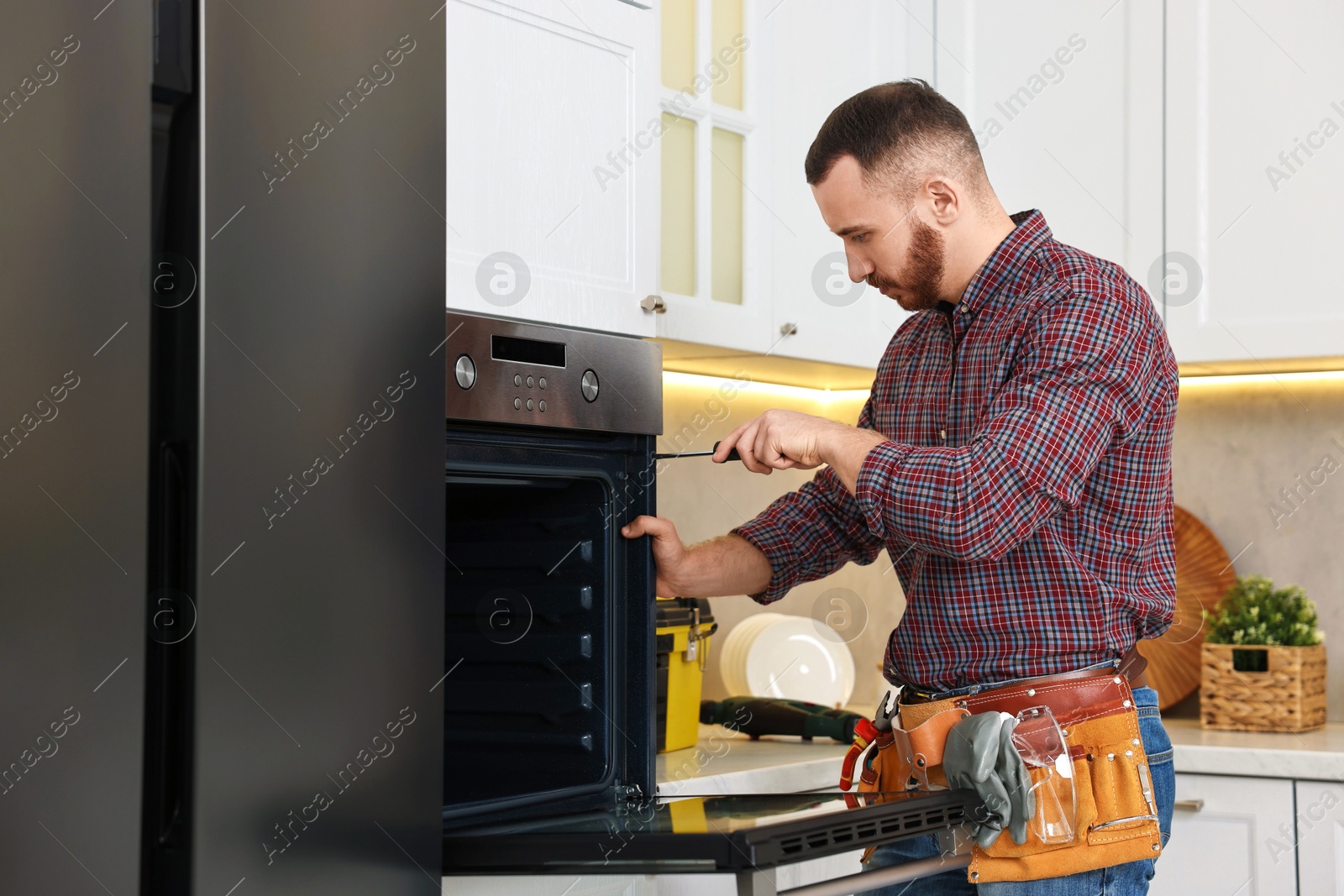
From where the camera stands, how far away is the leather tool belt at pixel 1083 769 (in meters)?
1.24

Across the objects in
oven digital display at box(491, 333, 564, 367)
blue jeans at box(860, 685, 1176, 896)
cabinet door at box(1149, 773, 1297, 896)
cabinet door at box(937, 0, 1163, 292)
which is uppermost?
cabinet door at box(937, 0, 1163, 292)

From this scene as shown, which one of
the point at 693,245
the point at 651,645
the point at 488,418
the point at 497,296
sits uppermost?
the point at 693,245

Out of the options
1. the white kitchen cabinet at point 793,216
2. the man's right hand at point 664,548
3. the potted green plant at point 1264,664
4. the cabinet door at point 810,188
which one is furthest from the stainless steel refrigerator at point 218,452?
the potted green plant at point 1264,664

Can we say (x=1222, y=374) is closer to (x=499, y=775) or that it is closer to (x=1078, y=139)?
(x=1078, y=139)

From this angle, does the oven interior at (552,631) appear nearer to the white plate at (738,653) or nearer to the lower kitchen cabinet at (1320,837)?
the white plate at (738,653)

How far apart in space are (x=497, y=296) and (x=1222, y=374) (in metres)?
1.68

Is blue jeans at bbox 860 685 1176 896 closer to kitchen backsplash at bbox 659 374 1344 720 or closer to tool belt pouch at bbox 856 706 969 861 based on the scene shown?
tool belt pouch at bbox 856 706 969 861

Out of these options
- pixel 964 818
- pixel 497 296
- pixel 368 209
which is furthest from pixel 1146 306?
pixel 368 209

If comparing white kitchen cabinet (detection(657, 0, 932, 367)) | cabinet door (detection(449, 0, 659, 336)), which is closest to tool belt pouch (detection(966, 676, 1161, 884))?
cabinet door (detection(449, 0, 659, 336))

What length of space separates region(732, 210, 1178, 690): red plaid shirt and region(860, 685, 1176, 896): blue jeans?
93 mm

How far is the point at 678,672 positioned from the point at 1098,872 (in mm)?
769

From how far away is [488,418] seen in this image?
1.13 meters

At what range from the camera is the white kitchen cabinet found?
1979 millimetres

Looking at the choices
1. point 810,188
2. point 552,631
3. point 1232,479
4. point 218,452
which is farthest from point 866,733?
point 1232,479
